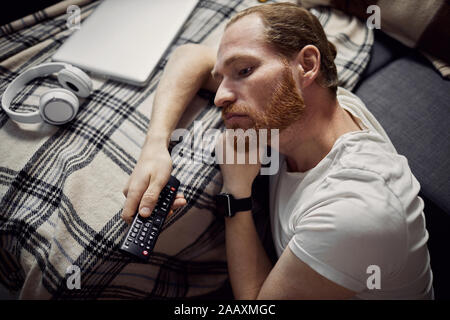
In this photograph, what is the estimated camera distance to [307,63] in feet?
2.75

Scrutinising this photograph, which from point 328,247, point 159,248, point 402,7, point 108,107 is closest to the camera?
point 328,247

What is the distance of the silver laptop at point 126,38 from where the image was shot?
3.22 feet

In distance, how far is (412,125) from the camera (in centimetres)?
99

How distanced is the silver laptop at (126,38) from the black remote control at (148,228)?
1.32 feet

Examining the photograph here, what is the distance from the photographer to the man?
0.63 meters

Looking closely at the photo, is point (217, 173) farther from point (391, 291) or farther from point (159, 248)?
point (391, 291)

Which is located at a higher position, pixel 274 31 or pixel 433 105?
pixel 274 31

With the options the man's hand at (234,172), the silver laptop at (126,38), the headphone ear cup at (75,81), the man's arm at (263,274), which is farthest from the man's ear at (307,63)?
the headphone ear cup at (75,81)

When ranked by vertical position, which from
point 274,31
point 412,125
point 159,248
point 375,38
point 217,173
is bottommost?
point 159,248

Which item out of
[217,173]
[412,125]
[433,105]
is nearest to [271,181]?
[217,173]

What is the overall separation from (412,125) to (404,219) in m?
0.48

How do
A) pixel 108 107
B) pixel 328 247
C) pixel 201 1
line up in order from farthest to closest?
pixel 201 1, pixel 108 107, pixel 328 247

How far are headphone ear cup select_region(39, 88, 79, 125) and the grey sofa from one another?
0.96 m

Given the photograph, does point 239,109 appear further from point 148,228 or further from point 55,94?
point 55,94
